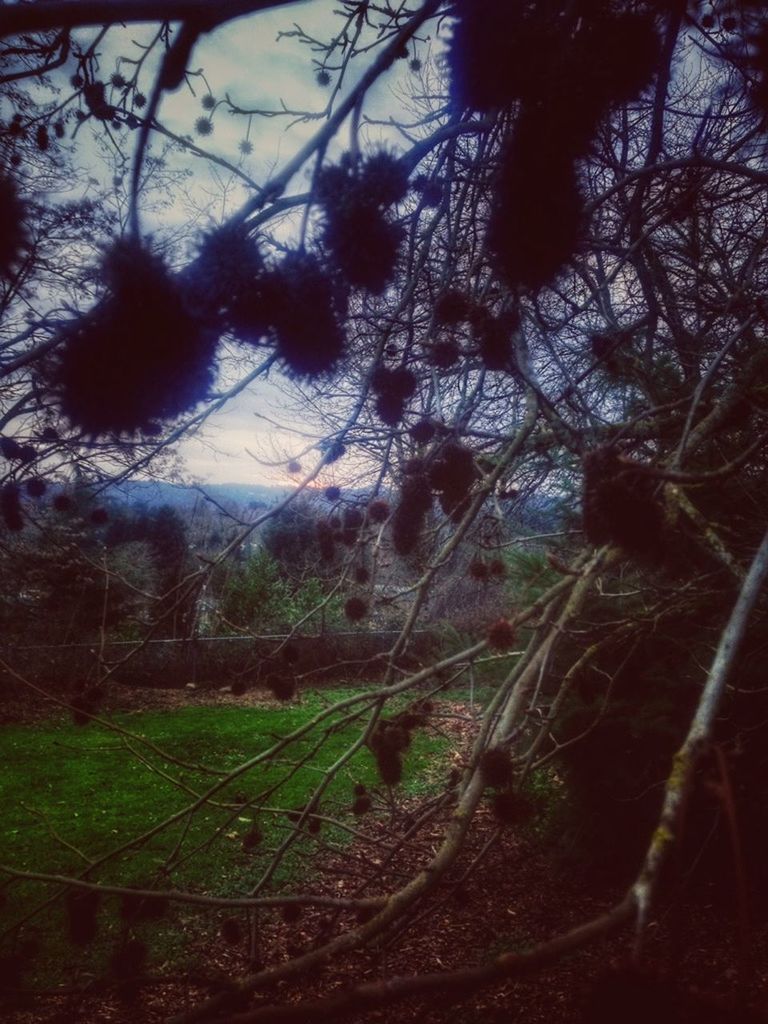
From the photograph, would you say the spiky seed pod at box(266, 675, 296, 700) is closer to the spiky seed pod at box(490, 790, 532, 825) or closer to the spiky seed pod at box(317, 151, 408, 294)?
the spiky seed pod at box(490, 790, 532, 825)

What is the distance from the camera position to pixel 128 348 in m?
1.74

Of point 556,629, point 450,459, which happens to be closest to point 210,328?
point 450,459

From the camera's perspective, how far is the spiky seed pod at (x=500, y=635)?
6.39 ft

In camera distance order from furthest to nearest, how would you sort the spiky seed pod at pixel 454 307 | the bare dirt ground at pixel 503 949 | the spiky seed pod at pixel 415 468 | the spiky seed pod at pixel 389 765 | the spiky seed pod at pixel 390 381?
the bare dirt ground at pixel 503 949, the spiky seed pod at pixel 415 468, the spiky seed pod at pixel 390 381, the spiky seed pod at pixel 454 307, the spiky seed pod at pixel 389 765

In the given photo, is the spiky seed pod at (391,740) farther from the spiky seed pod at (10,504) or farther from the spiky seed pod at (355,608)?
the spiky seed pod at (10,504)

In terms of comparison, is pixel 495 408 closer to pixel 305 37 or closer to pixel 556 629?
pixel 305 37

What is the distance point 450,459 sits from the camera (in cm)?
273

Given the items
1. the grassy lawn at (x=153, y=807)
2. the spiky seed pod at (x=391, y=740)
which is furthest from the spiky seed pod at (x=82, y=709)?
the spiky seed pod at (x=391, y=740)

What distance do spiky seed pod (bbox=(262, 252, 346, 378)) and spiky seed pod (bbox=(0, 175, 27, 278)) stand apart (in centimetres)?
74

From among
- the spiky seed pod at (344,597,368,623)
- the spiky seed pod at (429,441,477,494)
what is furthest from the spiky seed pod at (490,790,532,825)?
the spiky seed pod at (429,441,477,494)

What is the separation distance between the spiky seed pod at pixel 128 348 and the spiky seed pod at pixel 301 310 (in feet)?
0.75

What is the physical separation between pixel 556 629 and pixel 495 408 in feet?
13.6

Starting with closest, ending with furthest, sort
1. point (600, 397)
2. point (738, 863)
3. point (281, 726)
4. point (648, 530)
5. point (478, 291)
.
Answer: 1. point (738, 863)
2. point (648, 530)
3. point (478, 291)
4. point (600, 397)
5. point (281, 726)

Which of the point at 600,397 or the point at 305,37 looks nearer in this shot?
the point at 305,37
